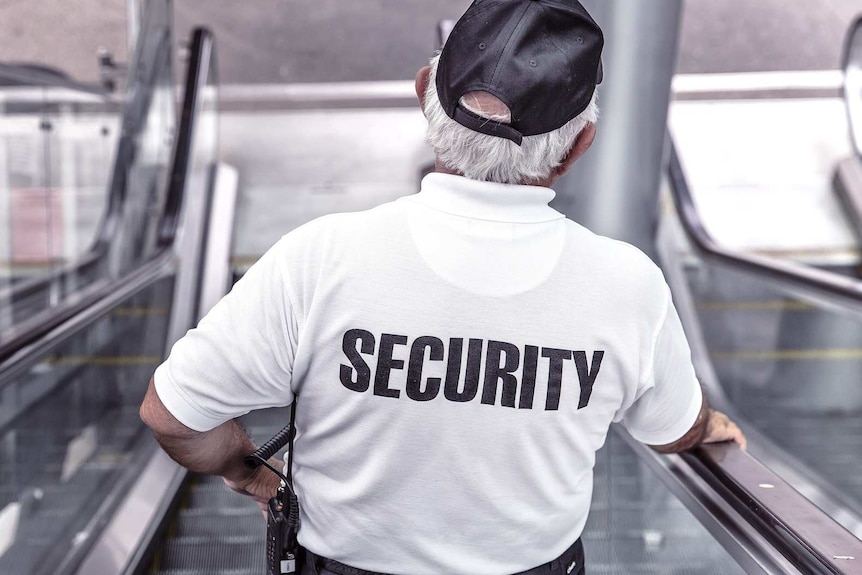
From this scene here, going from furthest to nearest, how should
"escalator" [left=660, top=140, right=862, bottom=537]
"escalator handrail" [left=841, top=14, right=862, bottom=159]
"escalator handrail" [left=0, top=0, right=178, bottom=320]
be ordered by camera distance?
"escalator handrail" [left=841, top=14, right=862, bottom=159], "escalator handrail" [left=0, top=0, right=178, bottom=320], "escalator" [left=660, top=140, right=862, bottom=537]

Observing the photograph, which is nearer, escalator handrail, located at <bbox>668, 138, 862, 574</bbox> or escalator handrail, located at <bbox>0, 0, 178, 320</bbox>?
escalator handrail, located at <bbox>668, 138, 862, 574</bbox>

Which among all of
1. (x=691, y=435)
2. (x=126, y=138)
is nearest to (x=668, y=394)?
(x=691, y=435)

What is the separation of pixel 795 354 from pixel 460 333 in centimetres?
361

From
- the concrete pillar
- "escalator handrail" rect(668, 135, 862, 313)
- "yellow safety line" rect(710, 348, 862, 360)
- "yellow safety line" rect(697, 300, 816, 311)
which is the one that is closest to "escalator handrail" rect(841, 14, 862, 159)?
"escalator handrail" rect(668, 135, 862, 313)

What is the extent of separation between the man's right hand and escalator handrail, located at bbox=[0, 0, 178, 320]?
148 inches

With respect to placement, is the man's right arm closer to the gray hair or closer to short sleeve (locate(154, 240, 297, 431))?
the gray hair

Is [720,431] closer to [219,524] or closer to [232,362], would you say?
[232,362]

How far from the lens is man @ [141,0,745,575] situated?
3.49 feet

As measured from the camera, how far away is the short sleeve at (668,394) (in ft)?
3.88

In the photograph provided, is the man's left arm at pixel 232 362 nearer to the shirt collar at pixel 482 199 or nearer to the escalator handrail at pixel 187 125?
the shirt collar at pixel 482 199

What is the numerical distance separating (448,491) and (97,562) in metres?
1.72

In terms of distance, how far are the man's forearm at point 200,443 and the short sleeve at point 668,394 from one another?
1.93 ft

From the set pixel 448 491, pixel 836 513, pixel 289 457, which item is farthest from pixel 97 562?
pixel 836 513

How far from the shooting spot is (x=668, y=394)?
127 cm
